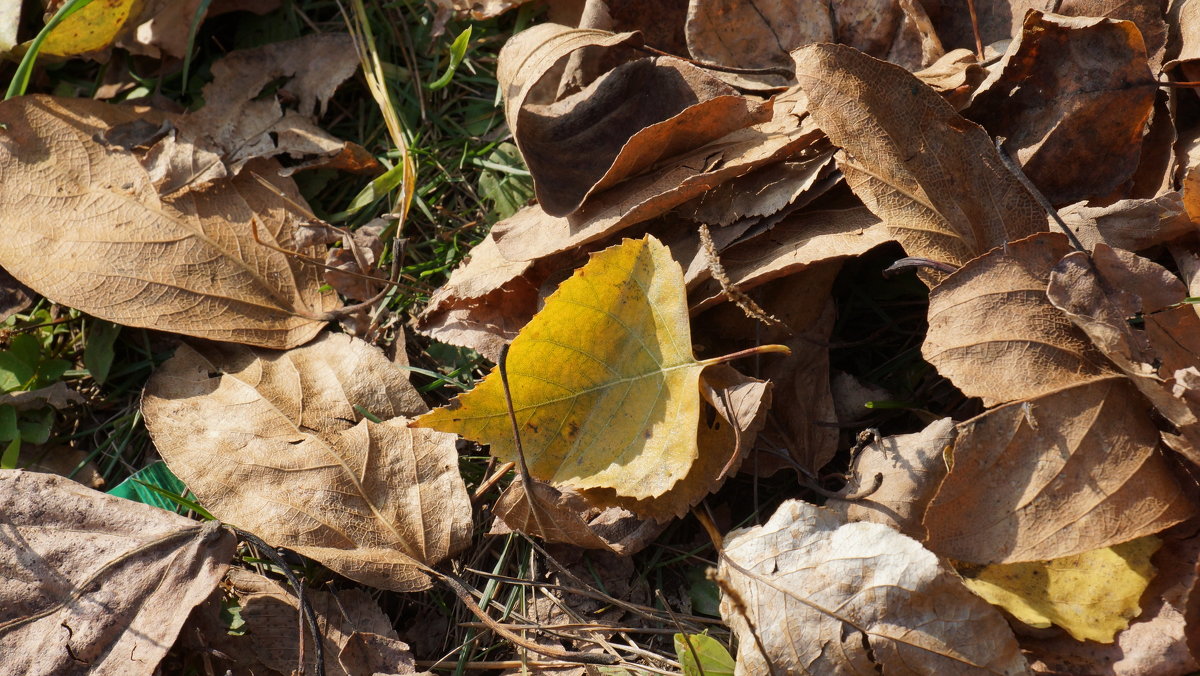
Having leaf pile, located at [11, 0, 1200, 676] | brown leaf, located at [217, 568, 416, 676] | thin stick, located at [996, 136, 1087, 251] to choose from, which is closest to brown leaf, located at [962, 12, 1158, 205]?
leaf pile, located at [11, 0, 1200, 676]

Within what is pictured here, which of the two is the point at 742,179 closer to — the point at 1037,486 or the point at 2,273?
the point at 1037,486

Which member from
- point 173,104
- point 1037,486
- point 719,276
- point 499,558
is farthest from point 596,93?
point 173,104

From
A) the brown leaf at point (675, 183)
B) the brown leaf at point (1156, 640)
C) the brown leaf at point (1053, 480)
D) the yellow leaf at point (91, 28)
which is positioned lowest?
the brown leaf at point (1156, 640)

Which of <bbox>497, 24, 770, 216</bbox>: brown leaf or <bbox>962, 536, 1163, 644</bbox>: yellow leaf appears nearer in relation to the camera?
<bbox>962, 536, 1163, 644</bbox>: yellow leaf

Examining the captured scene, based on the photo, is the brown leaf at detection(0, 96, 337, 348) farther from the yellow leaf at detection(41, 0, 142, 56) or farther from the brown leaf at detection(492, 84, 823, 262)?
the brown leaf at detection(492, 84, 823, 262)

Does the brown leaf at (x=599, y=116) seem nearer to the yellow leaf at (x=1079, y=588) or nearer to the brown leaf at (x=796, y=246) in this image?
the brown leaf at (x=796, y=246)

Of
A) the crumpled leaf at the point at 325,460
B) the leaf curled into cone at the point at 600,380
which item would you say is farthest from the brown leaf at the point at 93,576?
the leaf curled into cone at the point at 600,380

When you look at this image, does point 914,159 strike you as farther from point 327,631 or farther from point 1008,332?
point 327,631
